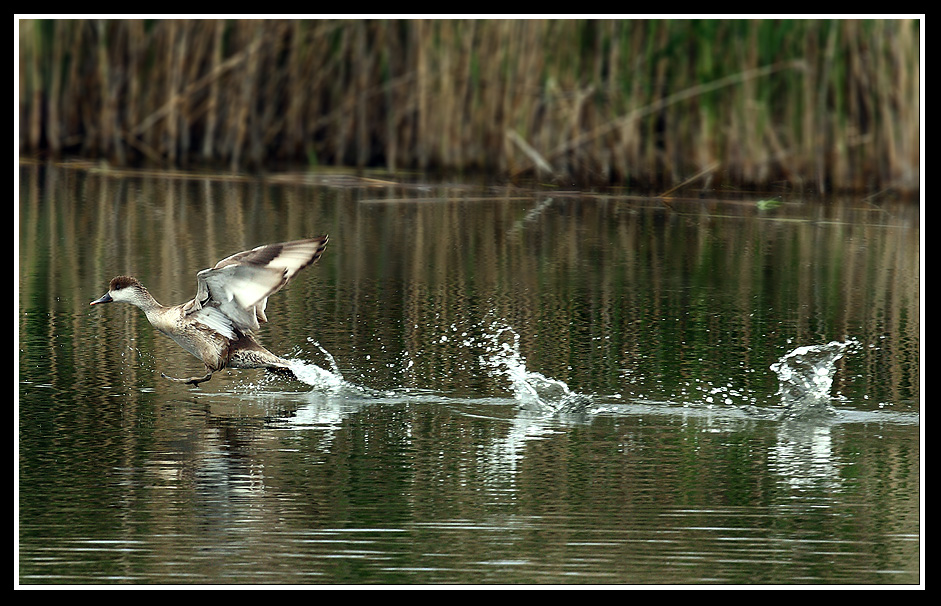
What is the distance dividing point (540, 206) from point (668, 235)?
1.23 metres

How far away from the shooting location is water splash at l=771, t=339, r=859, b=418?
523cm

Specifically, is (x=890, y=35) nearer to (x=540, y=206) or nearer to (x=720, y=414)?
(x=540, y=206)

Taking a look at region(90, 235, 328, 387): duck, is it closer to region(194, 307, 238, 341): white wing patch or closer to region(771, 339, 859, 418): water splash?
region(194, 307, 238, 341): white wing patch

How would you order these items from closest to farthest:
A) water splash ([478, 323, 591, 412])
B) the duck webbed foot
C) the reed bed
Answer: water splash ([478, 323, 591, 412]) < the duck webbed foot < the reed bed

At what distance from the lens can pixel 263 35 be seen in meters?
10.8

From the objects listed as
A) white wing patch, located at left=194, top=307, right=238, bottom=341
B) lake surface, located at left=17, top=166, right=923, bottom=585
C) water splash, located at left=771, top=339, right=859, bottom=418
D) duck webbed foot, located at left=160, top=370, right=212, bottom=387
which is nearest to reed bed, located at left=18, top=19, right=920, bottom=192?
lake surface, located at left=17, top=166, right=923, bottom=585

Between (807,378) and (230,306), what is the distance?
2254mm

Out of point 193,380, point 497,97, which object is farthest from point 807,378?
point 497,97

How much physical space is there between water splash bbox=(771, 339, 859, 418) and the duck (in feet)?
6.08

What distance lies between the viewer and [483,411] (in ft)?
17.0

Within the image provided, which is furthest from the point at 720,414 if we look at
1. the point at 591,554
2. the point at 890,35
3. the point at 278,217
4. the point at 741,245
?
the point at 890,35

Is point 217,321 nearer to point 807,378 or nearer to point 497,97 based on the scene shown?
point 807,378

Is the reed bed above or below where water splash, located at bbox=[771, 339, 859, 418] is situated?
above

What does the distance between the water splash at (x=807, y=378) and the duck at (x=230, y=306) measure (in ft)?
6.08
